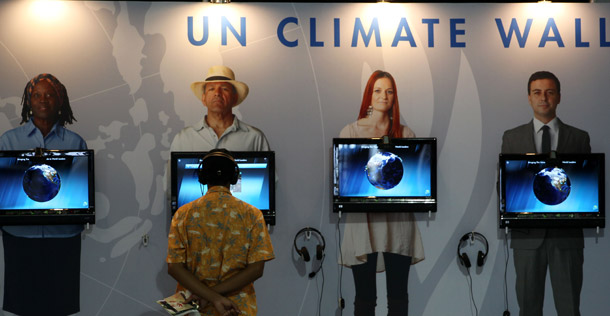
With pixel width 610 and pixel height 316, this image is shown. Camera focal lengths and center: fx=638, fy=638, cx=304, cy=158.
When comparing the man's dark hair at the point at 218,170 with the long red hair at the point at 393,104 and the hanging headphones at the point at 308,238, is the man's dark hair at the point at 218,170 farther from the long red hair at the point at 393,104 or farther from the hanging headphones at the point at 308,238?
the long red hair at the point at 393,104

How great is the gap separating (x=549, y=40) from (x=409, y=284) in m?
2.32

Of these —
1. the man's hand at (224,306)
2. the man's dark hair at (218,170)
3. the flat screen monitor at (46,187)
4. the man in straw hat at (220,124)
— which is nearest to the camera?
the man's hand at (224,306)

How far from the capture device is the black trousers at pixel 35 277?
5008mm

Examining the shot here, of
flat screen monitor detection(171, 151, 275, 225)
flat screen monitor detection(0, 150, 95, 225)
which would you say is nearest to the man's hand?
flat screen monitor detection(171, 151, 275, 225)

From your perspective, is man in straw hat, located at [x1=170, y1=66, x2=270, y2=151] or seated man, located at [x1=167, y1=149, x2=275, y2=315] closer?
seated man, located at [x1=167, y1=149, x2=275, y2=315]

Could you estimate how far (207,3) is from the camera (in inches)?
204

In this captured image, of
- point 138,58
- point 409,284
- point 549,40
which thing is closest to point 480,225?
point 409,284

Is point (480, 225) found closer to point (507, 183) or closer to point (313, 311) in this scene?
point (507, 183)

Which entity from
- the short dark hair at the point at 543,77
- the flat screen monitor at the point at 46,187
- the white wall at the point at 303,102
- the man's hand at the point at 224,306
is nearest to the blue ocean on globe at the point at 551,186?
the white wall at the point at 303,102

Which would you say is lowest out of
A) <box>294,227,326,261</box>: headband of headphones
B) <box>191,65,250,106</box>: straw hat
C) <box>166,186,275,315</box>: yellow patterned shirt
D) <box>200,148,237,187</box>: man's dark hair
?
<box>294,227,326,261</box>: headband of headphones

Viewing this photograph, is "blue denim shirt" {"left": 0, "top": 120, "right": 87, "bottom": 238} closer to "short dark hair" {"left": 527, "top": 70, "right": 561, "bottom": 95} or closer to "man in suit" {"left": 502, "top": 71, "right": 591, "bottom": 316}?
"man in suit" {"left": 502, "top": 71, "right": 591, "bottom": 316}

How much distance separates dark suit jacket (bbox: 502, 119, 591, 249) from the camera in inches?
204

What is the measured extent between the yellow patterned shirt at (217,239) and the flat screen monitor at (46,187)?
191 cm

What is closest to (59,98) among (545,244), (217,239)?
(217,239)
